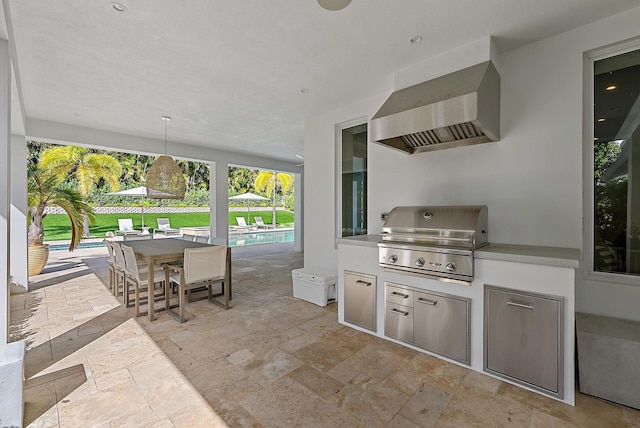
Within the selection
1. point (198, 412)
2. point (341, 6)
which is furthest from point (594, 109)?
point (198, 412)

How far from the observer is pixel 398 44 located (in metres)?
2.64

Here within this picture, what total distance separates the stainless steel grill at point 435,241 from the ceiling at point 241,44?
1.56 metres

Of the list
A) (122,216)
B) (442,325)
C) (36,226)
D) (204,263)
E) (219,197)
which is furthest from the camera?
(122,216)

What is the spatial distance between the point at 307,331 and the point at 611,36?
12.3 ft

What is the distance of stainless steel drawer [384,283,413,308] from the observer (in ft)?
8.61

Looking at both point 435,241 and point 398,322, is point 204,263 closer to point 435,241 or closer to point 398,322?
point 398,322

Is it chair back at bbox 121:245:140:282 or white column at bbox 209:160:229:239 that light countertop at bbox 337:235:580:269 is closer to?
chair back at bbox 121:245:140:282

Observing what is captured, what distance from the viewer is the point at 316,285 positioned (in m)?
3.89

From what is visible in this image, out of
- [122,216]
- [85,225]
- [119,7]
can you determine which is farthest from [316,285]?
[122,216]

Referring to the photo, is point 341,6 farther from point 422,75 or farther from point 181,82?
point 181,82

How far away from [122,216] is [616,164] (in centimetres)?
1912

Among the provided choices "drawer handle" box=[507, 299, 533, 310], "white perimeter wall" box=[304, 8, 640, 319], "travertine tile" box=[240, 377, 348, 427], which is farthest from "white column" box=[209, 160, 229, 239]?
"drawer handle" box=[507, 299, 533, 310]

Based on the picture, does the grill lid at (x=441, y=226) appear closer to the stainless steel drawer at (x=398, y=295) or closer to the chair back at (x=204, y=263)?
the stainless steel drawer at (x=398, y=295)

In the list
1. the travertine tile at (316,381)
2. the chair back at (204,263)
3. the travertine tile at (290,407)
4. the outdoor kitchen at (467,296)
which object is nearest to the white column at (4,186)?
the chair back at (204,263)
